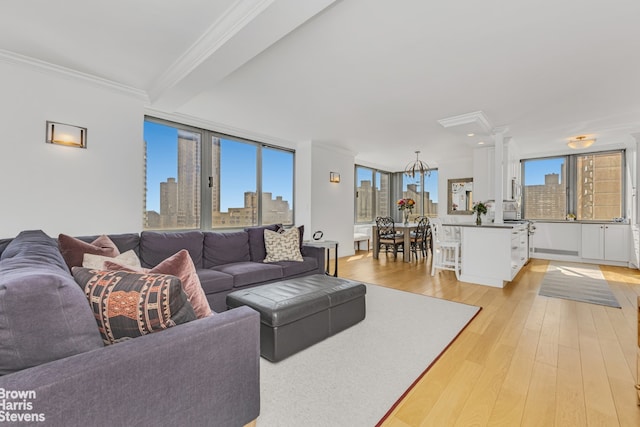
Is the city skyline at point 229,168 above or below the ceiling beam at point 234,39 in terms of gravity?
below

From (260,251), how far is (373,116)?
2.59 meters

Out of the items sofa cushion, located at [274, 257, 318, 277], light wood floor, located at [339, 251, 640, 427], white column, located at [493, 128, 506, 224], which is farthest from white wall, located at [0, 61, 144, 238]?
white column, located at [493, 128, 506, 224]

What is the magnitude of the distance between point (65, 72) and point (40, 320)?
10.8 feet

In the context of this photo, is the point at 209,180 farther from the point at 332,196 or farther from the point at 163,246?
the point at 332,196

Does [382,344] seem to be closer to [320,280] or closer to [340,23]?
[320,280]

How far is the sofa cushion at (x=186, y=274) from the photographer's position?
134 cm

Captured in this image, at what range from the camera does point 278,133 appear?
17.6 feet

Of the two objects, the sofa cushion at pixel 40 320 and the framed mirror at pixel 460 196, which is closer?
the sofa cushion at pixel 40 320

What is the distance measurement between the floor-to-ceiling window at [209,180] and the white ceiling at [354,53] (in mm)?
555

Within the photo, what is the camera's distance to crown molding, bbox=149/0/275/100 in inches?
→ 76.0

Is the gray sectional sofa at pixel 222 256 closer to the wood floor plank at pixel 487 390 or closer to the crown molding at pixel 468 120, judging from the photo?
the wood floor plank at pixel 487 390

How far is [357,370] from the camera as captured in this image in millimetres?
1968

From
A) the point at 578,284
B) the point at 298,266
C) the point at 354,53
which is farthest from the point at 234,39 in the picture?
the point at 578,284

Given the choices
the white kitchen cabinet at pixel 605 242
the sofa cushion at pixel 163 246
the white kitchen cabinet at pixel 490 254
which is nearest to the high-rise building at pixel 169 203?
the sofa cushion at pixel 163 246
